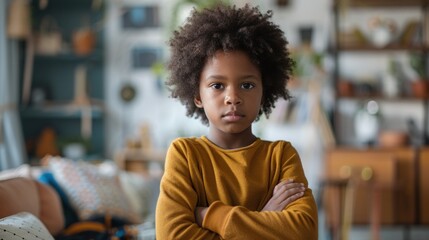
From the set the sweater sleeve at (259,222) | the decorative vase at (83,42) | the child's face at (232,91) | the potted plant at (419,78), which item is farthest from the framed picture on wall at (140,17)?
the sweater sleeve at (259,222)

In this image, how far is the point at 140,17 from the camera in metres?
5.86

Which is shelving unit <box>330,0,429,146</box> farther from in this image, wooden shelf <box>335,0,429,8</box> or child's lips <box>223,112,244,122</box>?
child's lips <box>223,112,244,122</box>

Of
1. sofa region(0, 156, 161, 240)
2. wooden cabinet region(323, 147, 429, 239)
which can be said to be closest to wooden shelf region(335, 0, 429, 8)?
wooden cabinet region(323, 147, 429, 239)

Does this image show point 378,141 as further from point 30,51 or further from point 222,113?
point 222,113

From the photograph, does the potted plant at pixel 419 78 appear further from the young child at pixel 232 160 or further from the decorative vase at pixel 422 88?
the young child at pixel 232 160

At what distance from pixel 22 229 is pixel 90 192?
1406mm

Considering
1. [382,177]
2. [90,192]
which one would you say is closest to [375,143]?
[382,177]

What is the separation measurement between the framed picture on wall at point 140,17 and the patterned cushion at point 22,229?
3.99m

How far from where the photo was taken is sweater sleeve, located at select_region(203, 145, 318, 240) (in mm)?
1286

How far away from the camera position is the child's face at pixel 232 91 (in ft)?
4.39

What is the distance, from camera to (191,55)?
141 cm

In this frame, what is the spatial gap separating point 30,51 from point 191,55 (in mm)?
4558

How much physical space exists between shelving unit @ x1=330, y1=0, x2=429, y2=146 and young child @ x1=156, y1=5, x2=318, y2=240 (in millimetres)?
3986

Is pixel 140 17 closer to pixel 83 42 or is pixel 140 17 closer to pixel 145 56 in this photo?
pixel 145 56
